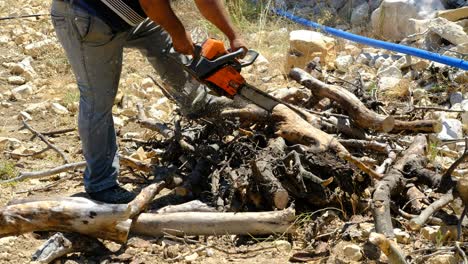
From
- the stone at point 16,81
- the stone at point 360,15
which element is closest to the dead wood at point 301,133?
the stone at point 360,15

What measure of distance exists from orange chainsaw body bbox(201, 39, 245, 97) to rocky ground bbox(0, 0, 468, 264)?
784mm

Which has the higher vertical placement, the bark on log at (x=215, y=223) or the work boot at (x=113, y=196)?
the bark on log at (x=215, y=223)

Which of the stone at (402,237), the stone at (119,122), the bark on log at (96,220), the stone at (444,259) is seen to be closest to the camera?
the stone at (444,259)

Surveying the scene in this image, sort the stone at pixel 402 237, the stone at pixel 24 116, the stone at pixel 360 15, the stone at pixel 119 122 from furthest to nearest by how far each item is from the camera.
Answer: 1. the stone at pixel 360 15
2. the stone at pixel 24 116
3. the stone at pixel 119 122
4. the stone at pixel 402 237

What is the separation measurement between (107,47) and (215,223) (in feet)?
3.54

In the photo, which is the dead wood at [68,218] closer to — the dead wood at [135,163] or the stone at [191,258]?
the stone at [191,258]

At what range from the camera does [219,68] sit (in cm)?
334

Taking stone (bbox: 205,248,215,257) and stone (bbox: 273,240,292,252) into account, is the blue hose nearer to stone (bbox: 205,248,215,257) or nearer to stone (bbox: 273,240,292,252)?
stone (bbox: 273,240,292,252)

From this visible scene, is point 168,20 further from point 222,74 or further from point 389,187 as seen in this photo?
point 389,187

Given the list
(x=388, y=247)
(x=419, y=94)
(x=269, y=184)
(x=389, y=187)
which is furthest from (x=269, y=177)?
(x=419, y=94)

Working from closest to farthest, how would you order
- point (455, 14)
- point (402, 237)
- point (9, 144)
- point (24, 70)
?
point (402, 237), point (9, 144), point (455, 14), point (24, 70)

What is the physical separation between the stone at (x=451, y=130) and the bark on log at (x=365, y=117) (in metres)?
0.52

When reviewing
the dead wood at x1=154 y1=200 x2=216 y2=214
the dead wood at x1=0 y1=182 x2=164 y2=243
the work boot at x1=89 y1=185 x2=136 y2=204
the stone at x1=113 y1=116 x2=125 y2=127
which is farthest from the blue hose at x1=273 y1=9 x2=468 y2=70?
the dead wood at x1=0 y1=182 x2=164 y2=243

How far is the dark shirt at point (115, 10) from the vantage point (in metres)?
3.24
